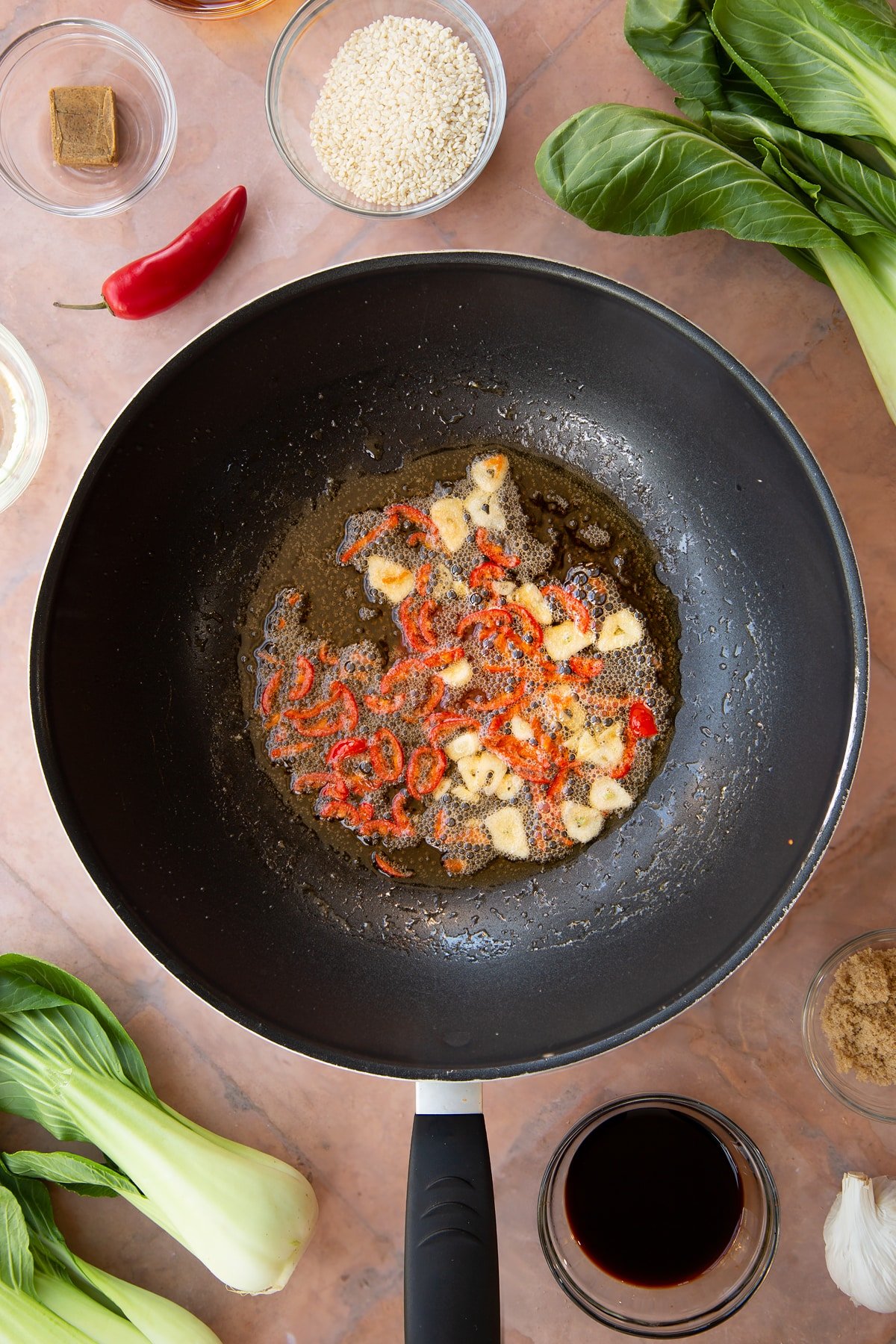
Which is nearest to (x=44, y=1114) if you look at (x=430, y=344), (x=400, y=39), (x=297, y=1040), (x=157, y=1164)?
(x=157, y=1164)

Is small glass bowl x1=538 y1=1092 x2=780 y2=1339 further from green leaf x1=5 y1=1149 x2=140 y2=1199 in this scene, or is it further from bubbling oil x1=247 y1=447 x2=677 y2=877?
green leaf x1=5 y1=1149 x2=140 y2=1199

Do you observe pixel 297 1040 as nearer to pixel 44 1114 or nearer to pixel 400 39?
pixel 44 1114

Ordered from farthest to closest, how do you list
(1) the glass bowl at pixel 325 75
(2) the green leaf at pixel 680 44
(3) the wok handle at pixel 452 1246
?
(1) the glass bowl at pixel 325 75 → (2) the green leaf at pixel 680 44 → (3) the wok handle at pixel 452 1246

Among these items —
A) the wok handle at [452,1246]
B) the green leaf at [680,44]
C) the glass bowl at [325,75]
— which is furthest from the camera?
the glass bowl at [325,75]

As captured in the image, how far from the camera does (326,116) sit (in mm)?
1301

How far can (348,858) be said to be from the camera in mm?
1383

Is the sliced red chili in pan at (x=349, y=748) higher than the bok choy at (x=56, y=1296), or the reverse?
the sliced red chili in pan at (x=349, y=748)

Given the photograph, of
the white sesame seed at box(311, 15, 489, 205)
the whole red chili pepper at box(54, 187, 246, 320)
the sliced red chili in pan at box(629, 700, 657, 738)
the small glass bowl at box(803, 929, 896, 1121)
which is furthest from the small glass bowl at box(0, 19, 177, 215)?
the small glass bowl at box(803, 929, 896, 1121)

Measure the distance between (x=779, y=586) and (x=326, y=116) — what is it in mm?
910

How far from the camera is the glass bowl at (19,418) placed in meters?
1.36

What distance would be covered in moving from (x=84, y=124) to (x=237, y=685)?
83 cm

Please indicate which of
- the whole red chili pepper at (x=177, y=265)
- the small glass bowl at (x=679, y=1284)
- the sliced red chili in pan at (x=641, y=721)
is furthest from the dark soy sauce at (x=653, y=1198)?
the whole red chili pepper at (x=177, y=265)

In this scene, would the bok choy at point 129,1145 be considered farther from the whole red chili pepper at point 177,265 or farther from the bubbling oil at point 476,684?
the whole red chili pepper at point 177,265

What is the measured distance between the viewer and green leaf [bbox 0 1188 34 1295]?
126 cm
